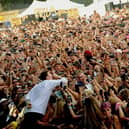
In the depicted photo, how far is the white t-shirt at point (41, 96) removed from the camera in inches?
270

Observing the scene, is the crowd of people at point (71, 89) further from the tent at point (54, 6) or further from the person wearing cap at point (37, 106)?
the tent at point (54, 6)

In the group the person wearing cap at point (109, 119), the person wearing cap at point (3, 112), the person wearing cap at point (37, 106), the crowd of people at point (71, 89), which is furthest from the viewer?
the person wearing cap at point (3, 112)

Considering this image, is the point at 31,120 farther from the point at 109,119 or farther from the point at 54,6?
the point at 54,6

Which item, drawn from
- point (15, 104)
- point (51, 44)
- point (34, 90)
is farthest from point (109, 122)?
point (51, 44)

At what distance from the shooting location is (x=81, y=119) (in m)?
6.70

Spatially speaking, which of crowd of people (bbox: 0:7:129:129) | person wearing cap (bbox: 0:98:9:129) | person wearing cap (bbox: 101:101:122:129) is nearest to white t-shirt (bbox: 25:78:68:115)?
crowd of people (bbox: 0:7:129:129)

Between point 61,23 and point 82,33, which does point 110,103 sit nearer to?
point 82,33

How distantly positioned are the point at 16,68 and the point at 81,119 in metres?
6.12

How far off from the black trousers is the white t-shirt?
2.8 inches

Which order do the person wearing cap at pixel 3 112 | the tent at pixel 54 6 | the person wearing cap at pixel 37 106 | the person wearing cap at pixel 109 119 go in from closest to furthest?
the person wearing cap at pixel 109 119 < the person wearing cap at pixel 37 106 < the person wearing cap at pixel 3 112 < the tent at pixel 54 6

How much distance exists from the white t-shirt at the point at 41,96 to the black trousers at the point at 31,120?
70 mm

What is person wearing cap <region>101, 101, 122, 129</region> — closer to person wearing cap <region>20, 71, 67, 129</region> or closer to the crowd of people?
the crowd of people

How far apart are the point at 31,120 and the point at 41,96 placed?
0.44 meters

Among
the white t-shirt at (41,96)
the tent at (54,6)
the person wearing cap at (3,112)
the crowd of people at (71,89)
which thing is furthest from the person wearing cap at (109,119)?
the tent at (54,6)
